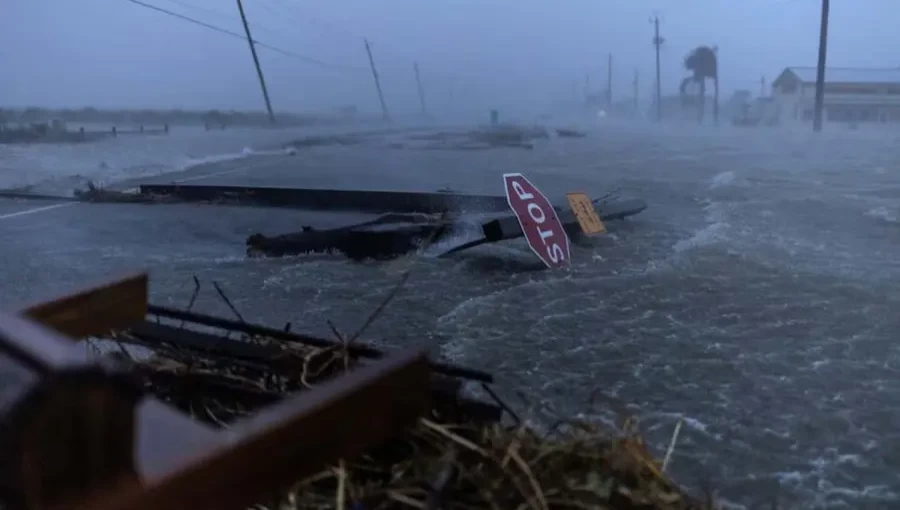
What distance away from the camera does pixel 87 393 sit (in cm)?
89

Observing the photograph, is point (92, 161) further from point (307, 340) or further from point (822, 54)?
point (822, 54)

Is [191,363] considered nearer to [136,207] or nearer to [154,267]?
[154,267]

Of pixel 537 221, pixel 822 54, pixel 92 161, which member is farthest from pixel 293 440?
pixel 822 54

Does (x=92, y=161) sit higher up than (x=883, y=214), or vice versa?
(x=92, y=161)

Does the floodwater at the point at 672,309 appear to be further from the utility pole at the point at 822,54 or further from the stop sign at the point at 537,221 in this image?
the utility pole at the point at 822,54

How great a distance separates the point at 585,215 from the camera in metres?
8.66

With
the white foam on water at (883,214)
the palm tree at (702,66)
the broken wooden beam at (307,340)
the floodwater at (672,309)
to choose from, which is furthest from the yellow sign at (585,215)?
the palm tree at (702,66)

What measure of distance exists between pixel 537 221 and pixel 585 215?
5.84ft

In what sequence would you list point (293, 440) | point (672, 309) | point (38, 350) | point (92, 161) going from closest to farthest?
point (38, 350) < point (293, 440) < point (672, 309) < point (92, 161)

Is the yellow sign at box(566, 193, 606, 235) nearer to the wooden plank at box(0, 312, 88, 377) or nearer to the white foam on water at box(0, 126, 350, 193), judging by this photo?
the wooden plank at box(0, 312, 88, 377)

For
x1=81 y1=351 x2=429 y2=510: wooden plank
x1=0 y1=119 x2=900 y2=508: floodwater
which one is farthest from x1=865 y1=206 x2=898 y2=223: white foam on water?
x1=81 y1=351 x2=429 y2=510: wooden plank

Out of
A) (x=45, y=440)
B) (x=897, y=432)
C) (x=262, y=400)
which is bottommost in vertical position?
(x=897, y=432)

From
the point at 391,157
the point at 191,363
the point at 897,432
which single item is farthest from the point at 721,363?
the point at 391,157

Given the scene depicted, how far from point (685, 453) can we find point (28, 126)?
140ft
